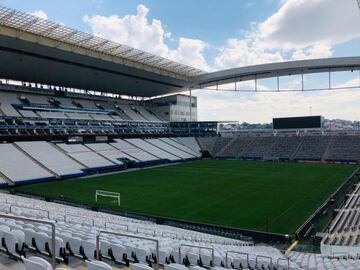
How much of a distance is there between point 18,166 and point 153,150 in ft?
87.0

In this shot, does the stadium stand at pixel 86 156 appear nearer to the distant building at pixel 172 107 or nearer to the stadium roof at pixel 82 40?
the stadium roof at pixel 82 40

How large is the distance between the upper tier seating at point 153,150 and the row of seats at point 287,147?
43.5ft

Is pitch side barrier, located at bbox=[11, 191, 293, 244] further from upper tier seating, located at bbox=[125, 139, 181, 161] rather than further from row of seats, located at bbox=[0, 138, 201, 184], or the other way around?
upper tier seating, located at bbox=[125, 139, 181, 161]

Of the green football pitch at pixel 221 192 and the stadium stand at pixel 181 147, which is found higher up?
the stadium stand at pixel 181 147

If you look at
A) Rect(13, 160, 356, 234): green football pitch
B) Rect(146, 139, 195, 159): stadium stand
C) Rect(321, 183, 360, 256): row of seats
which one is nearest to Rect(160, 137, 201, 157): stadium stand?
Rect(146, 139, 195, 159): stadium stand

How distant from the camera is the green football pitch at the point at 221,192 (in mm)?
25031

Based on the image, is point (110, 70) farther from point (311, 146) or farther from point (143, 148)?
point (311, 146)

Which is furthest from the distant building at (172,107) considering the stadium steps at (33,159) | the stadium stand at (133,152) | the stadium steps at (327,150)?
the stadium steps at (33,159)

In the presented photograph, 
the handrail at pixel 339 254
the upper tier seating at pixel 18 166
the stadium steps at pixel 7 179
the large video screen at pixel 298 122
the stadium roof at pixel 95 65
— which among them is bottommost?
the handrail at pixel 339 254

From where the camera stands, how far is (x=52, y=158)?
44312mm

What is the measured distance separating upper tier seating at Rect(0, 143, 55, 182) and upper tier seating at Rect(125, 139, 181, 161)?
2230cm

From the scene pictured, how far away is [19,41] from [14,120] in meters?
13.6

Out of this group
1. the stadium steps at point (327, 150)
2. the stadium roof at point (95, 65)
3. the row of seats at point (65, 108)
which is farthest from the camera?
the stadium steps at point (327, 150)

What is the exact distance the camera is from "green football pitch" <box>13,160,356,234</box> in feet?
82.1
